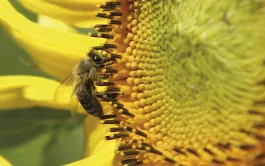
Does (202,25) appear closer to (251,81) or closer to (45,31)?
(251,81)

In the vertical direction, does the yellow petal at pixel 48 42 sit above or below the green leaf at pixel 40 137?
above

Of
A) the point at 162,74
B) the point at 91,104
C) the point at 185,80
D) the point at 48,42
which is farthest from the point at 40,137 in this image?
the point at 185,80

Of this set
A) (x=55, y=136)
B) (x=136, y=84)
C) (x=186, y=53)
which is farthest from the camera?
(x=55, y=136)

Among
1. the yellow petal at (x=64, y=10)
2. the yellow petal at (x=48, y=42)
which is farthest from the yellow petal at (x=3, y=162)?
the yellow petal at (x=64, y=10)

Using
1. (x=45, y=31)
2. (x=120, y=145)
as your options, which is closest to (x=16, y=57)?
(x=45, y=31)

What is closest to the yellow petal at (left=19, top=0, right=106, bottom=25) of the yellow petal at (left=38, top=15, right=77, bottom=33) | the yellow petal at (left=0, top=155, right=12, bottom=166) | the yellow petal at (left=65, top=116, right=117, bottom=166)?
the yellow petal at (left=38, top=15, right=77, bottom=33)

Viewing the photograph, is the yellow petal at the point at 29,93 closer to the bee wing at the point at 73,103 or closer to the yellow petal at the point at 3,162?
the bee wing at the point at 73,103

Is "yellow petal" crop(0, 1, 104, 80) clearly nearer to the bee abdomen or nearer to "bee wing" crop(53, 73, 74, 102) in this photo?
"bee wing" crop(53, 73, 74, 102)
